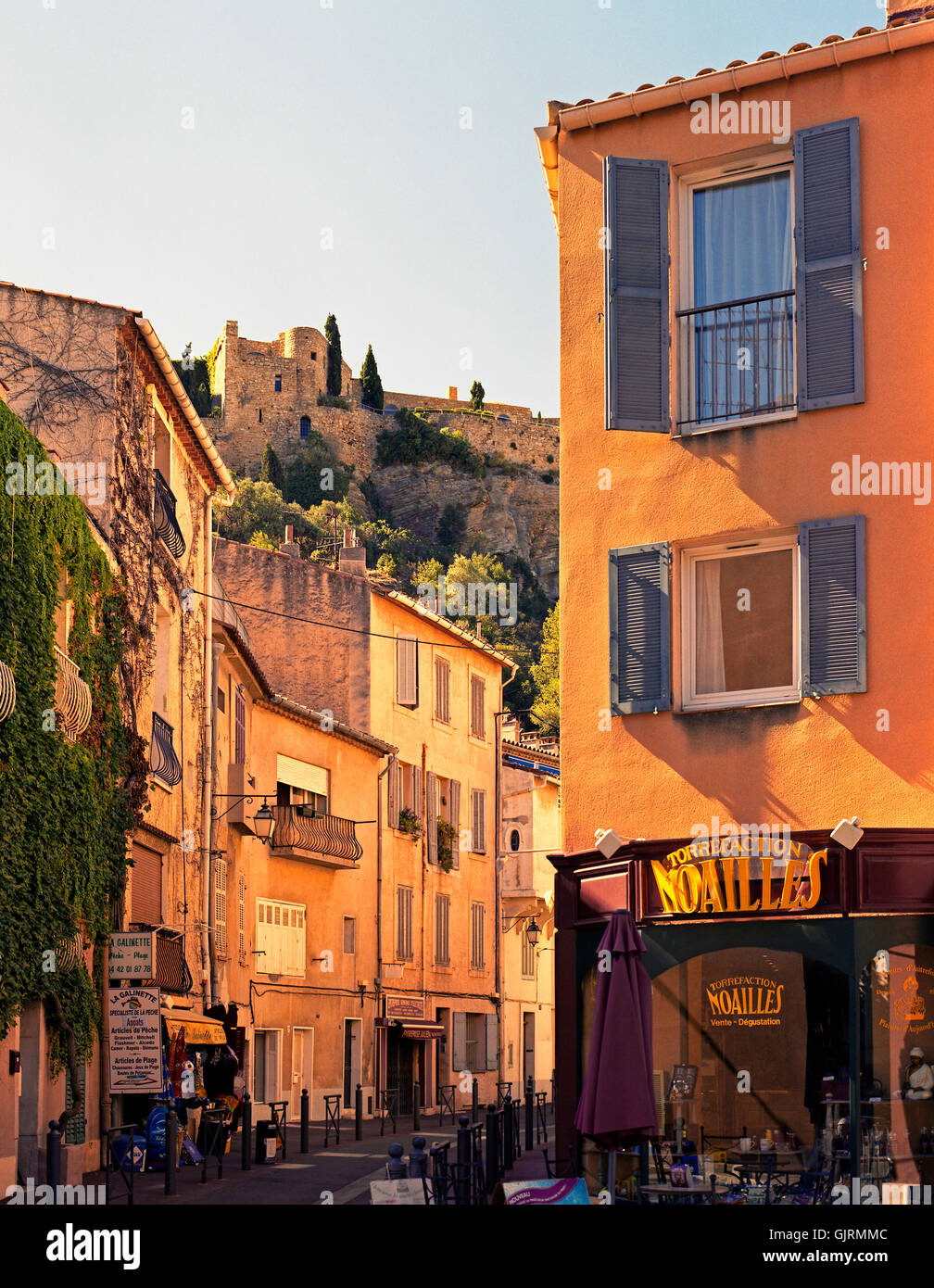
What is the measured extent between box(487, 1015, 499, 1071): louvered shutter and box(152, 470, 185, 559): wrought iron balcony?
795 inches

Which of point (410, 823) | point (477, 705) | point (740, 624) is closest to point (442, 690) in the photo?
point (477, 705)

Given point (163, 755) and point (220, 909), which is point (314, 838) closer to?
point (220, 909)

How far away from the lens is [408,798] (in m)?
38.5

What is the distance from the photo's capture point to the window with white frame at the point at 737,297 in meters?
14.2

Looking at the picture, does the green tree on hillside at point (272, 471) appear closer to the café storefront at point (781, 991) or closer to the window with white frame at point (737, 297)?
the window with white frame at point (737, 297)

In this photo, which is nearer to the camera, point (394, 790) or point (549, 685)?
point (394, 790)

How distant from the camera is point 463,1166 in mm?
12812

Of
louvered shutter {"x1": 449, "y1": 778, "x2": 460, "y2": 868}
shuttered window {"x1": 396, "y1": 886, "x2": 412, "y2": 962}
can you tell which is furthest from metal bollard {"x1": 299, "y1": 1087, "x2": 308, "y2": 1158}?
louvered shutter {"x1": 449, "y1": 778, "x2": 460, "y2": 868}

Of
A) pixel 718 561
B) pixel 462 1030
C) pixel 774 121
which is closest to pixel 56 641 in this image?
pixel 718 561

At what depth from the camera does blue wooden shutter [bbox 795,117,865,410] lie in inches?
540

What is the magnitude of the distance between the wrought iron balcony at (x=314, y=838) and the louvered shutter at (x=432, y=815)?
5.32 metres

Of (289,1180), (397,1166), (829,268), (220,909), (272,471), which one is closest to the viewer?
(397,1166)

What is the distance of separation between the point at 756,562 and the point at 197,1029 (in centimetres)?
1134
